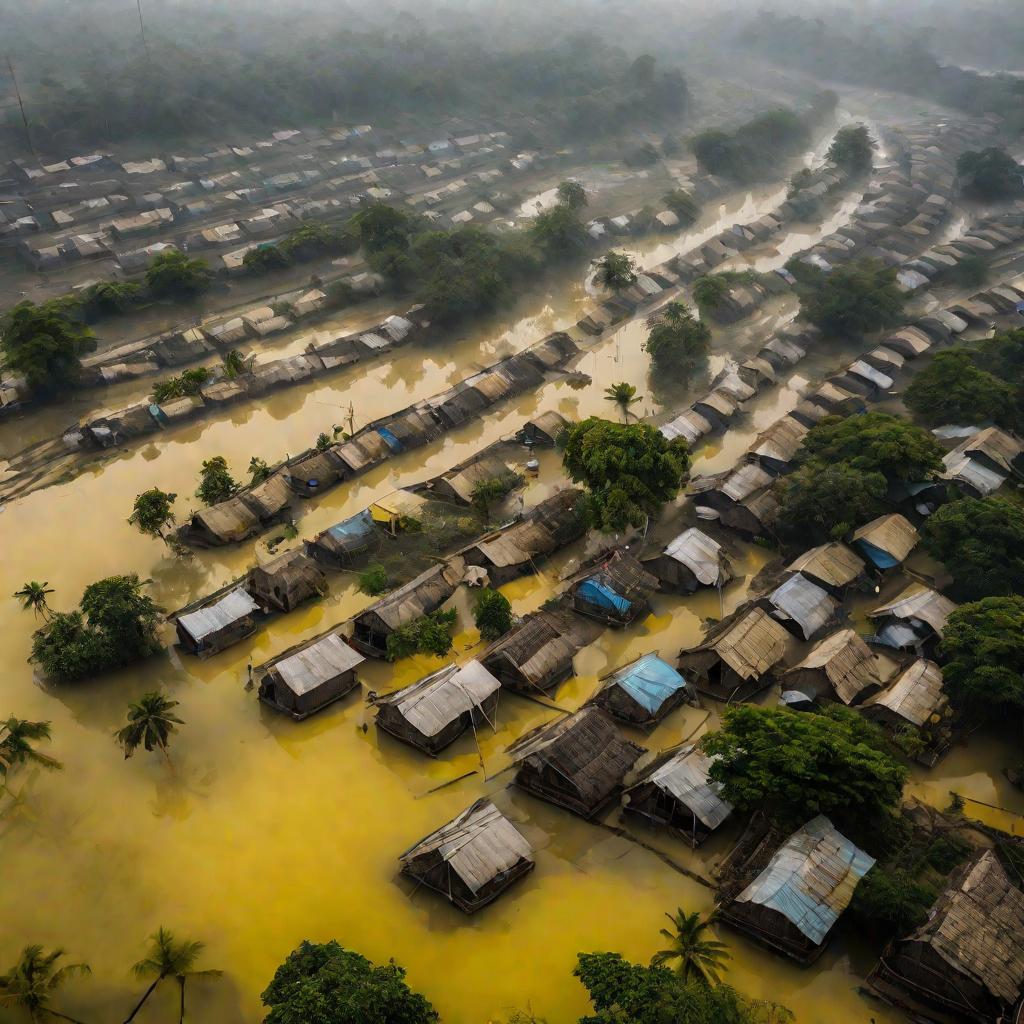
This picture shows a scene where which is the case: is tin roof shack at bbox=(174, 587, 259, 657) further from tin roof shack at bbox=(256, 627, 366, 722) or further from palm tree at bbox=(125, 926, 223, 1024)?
palm tree at bbox=(125, 926, 223, 1024)

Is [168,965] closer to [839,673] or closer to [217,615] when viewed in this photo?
[217,615]

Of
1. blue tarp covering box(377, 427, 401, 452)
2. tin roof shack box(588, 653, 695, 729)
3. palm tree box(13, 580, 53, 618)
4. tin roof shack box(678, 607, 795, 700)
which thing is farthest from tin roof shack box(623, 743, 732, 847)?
blue tarp covering box(377, 427, 401, 452)

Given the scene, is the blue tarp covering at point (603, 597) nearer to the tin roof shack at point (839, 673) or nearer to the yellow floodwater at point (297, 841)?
the yellow floodwater at point (297, 841)

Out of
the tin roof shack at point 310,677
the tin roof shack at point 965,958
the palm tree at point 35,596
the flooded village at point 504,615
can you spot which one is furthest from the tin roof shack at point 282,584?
the tin roof shack at point 965,958

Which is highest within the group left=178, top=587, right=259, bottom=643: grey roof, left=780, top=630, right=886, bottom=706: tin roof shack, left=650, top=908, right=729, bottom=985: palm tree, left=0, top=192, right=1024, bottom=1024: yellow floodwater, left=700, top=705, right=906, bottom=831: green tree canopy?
left=700, top=705, right=906, bottom=831: green tree canopy

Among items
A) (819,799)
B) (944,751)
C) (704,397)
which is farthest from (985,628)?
(704,397)

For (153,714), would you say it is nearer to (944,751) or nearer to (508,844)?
(508,844)

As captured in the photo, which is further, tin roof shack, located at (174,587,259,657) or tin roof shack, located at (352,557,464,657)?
tin roof shack, located at (352,557,464,657)
